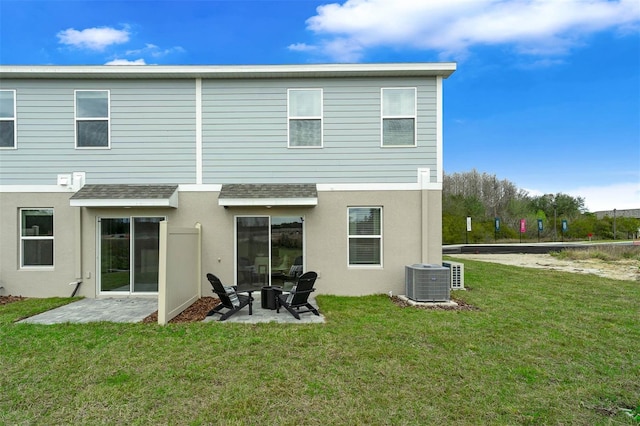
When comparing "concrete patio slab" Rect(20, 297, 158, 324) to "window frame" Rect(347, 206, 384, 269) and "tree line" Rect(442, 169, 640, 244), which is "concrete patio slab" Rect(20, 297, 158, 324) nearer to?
"window frame" Rect(347, 206, 384, 269)

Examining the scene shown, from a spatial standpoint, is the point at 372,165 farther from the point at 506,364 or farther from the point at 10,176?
the point at 10,176

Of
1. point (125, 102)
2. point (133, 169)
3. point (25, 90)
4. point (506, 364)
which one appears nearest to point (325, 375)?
point (506, 364)

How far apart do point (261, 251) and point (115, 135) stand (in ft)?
15.5

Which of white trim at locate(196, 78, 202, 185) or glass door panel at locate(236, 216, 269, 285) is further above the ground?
white trim at locate(196, 78, 202, 185)

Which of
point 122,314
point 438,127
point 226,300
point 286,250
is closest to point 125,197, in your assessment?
point 122,314

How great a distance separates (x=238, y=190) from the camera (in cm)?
798

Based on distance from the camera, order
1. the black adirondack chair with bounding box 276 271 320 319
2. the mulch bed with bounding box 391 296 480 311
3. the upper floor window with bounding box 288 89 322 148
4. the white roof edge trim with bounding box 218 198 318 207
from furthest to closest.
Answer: the upper floor window with bounding box 288 89 322 148 → the white roof edge trim with bounding box 218 198 318 207 → the mulch bed with bounding box 391 296 480 311 → the black adirondack chair with bounding box 276 271 320 319

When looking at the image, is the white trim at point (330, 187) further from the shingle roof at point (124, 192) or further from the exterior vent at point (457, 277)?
the exterior vent at point (457, 277)

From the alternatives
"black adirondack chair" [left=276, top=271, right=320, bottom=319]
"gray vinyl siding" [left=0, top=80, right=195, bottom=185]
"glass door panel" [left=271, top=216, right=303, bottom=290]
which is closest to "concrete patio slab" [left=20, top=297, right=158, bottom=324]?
"black adirondack chair" [left=276, top=271, right=320, bottom=319]

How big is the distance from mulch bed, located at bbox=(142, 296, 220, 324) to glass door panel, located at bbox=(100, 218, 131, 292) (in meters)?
2.19

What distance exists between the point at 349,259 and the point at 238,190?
3272mm

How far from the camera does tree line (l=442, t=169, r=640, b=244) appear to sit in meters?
32.8

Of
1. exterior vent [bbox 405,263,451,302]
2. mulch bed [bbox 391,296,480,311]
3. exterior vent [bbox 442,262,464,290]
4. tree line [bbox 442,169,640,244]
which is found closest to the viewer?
mulch bed [bbox 391,296,480,311]

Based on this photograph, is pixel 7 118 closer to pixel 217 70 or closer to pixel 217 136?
pixel 217 136
